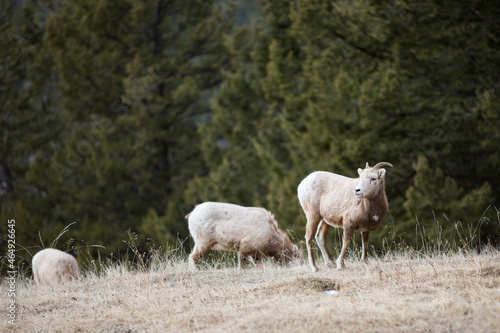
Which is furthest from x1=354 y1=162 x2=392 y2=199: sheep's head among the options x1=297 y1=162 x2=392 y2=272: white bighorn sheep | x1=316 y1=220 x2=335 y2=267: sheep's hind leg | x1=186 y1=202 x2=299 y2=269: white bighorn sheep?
x1=186 y1=202 x2=299 y2=269: white bighorn sheep

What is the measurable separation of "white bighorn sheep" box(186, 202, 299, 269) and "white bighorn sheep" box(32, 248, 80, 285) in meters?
2.08

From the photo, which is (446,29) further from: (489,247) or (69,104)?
(69,104)

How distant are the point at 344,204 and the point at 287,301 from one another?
1843 millimetres

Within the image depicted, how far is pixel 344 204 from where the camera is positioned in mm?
6887

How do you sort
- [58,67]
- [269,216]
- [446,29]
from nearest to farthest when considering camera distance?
[269,216]
[446,29]
[58,67]

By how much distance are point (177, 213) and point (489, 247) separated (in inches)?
540

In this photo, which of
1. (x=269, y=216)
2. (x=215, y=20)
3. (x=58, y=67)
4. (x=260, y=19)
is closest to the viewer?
(x=269, y=216)

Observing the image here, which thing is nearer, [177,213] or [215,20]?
[177,213]

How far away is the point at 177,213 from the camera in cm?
2014

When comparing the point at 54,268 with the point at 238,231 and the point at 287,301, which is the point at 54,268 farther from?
the point at 287,301

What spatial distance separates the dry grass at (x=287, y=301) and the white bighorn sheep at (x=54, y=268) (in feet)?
4.25

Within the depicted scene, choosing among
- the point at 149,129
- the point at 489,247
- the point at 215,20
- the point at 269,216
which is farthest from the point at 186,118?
the point at 489,247

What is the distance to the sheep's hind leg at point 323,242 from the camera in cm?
734

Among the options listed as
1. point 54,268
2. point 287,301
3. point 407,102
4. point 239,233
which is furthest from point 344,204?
point 407,102
